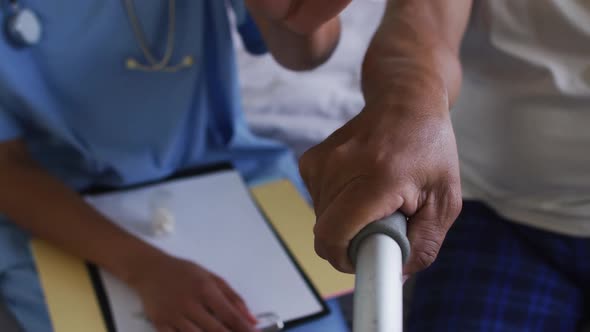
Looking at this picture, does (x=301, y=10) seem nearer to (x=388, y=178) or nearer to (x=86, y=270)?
(x=388, y=178)

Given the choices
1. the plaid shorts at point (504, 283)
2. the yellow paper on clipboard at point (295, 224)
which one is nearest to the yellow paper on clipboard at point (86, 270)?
the yellow paper on clipboard at point (295, 224)

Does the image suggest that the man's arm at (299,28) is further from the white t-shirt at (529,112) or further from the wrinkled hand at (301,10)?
the white t-shirt at (529,112)

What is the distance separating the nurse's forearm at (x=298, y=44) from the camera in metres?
0.55

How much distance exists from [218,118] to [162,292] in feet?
0.83

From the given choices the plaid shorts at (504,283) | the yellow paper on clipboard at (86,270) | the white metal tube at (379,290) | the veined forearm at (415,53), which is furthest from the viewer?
the plaid shorts at (504,283)

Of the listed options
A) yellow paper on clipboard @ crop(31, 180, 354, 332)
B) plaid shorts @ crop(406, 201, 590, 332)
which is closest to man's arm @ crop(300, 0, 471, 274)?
yellow paper on clipboard @ crop(31, 180, 354, 332)

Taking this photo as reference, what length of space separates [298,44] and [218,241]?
210 millimetres

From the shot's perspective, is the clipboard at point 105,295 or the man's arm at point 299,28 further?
the clipboard at point 105,295

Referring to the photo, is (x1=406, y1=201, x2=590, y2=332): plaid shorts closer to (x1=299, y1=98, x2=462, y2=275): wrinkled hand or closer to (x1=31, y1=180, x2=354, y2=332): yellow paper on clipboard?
(x1=31, y1=180, x2=354, y2=332): yellow paper on clipboard

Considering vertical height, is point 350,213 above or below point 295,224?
above

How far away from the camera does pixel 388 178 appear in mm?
297

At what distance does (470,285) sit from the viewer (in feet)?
2.11

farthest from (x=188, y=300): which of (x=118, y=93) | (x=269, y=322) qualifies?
(x=118, y=93)

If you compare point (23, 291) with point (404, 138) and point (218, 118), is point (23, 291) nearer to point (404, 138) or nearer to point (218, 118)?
point (218, 118)
